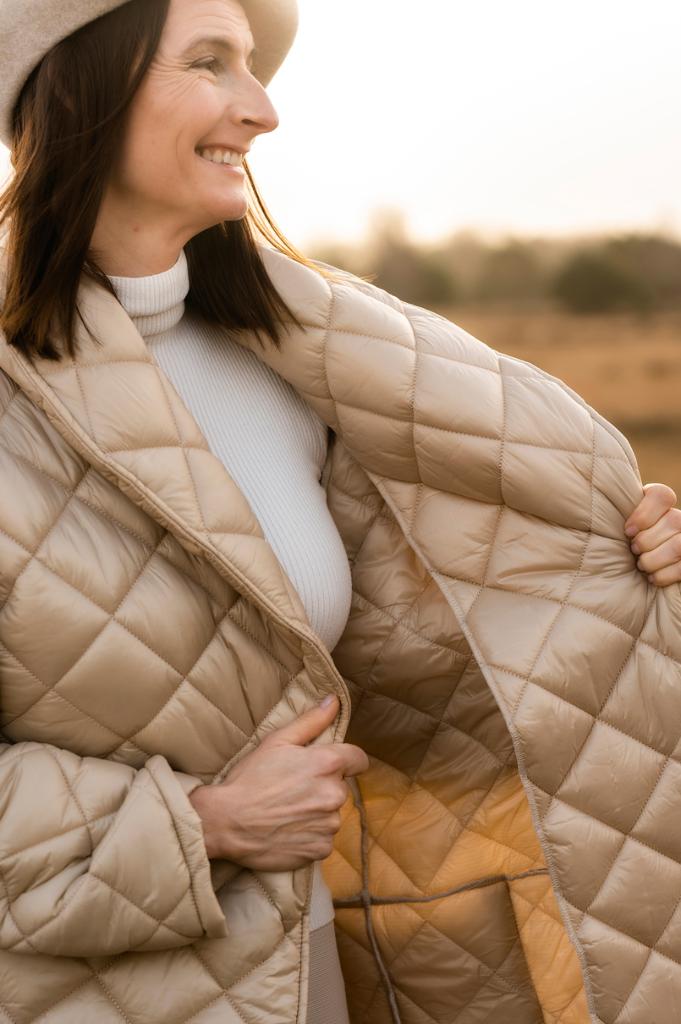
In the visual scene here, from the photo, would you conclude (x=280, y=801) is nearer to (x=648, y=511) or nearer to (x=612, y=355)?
(x=648, y=511)

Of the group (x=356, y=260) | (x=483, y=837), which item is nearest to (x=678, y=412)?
(x=356, y=260)

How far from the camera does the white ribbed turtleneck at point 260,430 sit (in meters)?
1.43

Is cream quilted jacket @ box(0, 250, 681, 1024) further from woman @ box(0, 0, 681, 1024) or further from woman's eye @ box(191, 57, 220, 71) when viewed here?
woman's eye @ box(191, 57, 220, 71)

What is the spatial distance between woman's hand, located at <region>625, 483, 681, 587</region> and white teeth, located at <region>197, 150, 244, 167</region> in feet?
2.37

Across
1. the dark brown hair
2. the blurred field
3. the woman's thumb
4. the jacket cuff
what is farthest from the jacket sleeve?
the blurred field

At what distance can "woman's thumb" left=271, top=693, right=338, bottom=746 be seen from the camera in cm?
131

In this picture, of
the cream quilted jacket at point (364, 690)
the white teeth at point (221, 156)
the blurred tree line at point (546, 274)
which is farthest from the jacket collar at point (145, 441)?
the blurred tree line at point (546, 274)

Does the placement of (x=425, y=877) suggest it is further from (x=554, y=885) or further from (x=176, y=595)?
(x=176, y=595)

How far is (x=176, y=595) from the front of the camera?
1.28m

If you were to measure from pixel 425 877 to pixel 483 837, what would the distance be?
4.3 inches

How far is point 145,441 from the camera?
4.16 ft

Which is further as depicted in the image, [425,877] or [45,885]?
[425,877]

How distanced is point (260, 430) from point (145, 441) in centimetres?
28

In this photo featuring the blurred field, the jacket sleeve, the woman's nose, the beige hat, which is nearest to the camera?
the jacket sleeve
